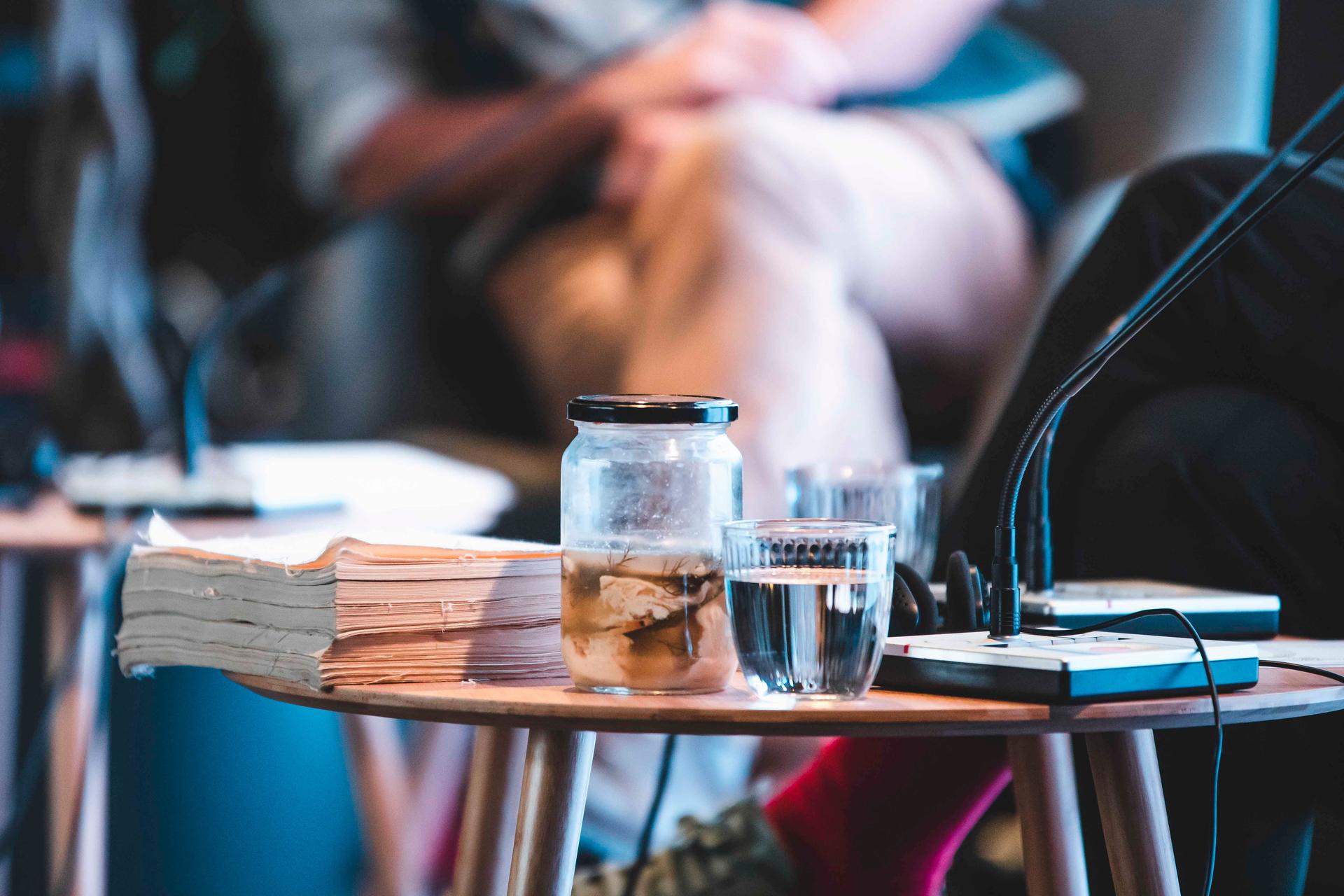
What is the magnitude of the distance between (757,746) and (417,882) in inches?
14.9

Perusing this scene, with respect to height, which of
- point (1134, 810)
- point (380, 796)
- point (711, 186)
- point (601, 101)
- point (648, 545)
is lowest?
point (380, 796)

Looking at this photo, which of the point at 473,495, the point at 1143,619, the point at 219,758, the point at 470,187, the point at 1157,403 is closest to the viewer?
the point at 1143,619

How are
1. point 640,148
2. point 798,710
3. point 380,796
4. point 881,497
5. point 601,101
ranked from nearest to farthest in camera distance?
point 798,710 < point 881,497 < point 380,796 < point 640,148 < point 601,101

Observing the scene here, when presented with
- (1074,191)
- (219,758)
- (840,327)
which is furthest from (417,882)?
(1074,191)

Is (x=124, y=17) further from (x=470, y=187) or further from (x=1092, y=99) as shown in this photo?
(x=1092, y=99)

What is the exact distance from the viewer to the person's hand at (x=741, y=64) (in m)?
1.83

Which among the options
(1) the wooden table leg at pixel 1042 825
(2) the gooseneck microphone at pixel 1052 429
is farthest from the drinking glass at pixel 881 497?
(1) the wooden table leg at pixel 1042 825

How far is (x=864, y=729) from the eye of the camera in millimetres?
459

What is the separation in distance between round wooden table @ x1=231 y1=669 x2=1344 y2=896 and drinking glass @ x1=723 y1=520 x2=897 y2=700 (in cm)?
1

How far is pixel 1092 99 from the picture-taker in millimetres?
1831

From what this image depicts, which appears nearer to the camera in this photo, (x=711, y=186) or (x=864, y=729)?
(x=864, y=729)

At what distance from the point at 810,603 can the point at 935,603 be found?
0.12 metres

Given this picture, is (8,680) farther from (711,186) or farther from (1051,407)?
(1051,407)

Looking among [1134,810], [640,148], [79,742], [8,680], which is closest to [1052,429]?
[1134,810]
